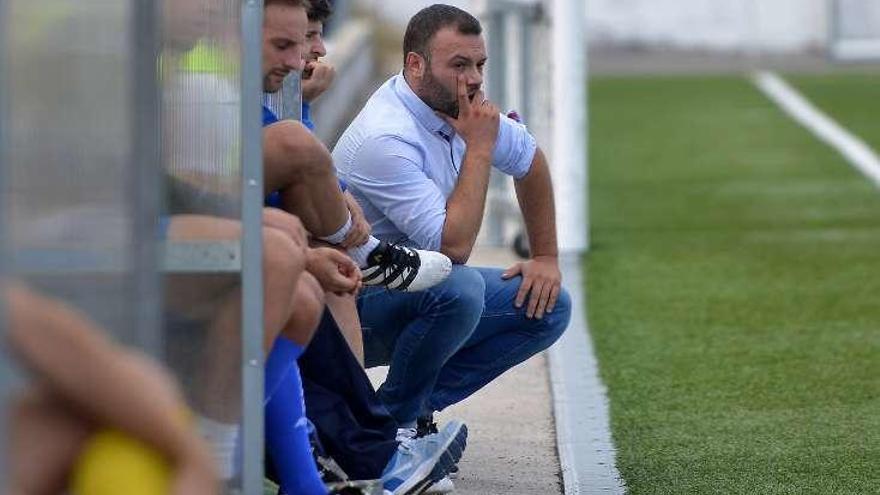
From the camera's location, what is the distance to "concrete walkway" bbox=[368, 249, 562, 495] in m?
5.48

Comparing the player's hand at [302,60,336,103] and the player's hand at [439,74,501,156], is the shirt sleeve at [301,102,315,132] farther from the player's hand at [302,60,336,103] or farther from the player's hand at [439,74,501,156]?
the player's hand at [439,74,501,156]

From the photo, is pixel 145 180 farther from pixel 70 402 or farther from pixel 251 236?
pixel 70 402

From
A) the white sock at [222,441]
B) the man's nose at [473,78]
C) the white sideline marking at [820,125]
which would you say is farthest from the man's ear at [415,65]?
the white sideline marking at [820,125]

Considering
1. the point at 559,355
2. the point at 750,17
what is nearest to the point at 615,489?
the point at 559,355

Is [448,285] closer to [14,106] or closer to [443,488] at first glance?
[443,488]

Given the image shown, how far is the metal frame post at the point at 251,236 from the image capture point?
3885 millimetres

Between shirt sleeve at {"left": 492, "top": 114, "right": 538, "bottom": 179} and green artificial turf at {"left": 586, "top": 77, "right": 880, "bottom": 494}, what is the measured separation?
90cm

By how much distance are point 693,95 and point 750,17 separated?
1009cm

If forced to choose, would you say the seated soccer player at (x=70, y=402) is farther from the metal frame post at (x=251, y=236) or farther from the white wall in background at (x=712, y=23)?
the white wall in background at (x=712, y=23)

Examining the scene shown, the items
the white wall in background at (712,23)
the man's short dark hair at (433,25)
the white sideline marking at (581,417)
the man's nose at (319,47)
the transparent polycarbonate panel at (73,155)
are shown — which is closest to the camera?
the transparent polycarbonate panel at (73,155)

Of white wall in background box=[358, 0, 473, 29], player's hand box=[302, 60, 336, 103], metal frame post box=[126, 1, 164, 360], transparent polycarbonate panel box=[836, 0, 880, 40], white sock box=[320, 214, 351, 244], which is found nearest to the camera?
metal frame post box=[126, 1, 164, 360]

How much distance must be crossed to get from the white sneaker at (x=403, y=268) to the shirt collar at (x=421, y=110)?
1.65 feet

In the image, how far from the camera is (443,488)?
203 inches

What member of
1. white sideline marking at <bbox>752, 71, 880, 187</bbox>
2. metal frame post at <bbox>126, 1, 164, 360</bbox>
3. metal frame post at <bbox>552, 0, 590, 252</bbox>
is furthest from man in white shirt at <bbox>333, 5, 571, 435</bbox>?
white sideline marking at <bbox>752, 71, 880, 187</bbox>
